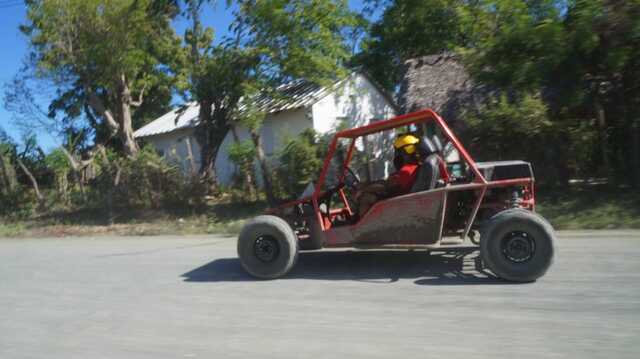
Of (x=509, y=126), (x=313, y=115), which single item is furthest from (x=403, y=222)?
(x=313, y=115)

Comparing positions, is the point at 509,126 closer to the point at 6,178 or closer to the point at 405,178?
the point at 405,178

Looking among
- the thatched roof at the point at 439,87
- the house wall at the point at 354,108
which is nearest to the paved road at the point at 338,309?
the thatched roof at the point at 439,87

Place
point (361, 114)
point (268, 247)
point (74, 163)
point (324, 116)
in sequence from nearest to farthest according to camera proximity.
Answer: point (268, 247)
point (74, 163)
point (324, 116)
point (361, 114)

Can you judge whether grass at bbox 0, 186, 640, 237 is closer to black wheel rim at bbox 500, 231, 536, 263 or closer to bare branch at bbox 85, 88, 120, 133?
black wheel rim at bbox 500, 231, 536, 263

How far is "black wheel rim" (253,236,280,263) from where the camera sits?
6777 millimetres

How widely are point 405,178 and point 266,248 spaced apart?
1.99 m

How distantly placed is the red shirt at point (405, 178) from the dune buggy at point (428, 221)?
22cm

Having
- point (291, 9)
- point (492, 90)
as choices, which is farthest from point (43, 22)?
point (492, 90)

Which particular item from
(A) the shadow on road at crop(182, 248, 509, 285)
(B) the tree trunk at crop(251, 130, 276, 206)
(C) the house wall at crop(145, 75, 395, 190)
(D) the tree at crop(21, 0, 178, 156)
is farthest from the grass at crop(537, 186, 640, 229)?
(D) the tree at crop(21, 0, 178, 156)

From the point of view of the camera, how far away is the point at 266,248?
6812 mm

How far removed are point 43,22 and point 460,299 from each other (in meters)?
15.8

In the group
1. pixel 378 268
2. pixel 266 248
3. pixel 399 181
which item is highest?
pixel 399 181

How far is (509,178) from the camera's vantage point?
645 centimetres

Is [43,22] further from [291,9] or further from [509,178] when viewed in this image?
[509,178]
